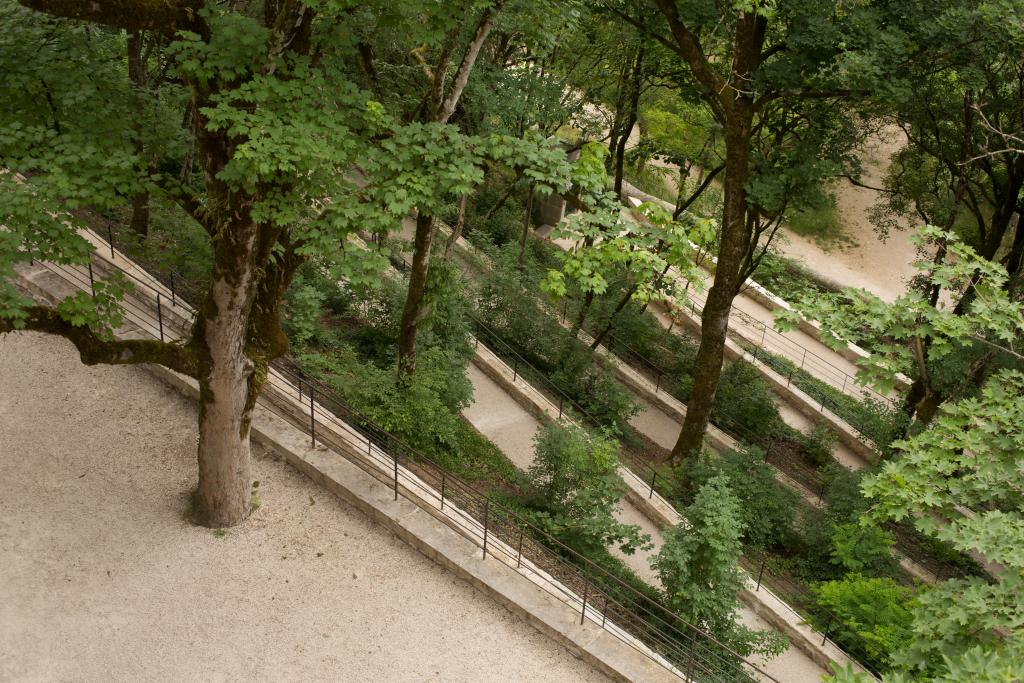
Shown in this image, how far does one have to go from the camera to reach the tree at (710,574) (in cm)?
1009

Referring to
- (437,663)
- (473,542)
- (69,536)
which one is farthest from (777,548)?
(69,536)

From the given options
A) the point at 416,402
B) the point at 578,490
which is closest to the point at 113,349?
the point at 416,402

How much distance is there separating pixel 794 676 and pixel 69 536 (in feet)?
32.5

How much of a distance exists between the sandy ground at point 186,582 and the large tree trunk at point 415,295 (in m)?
3.52

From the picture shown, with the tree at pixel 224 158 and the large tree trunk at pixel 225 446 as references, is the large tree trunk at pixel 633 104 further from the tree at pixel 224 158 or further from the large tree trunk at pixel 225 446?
the large tree trunk at pixel 225 446

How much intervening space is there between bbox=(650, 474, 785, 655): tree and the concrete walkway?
1.59 metres

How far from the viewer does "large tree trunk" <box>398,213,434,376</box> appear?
12.5 metres

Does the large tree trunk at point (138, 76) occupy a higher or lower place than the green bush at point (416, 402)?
higher

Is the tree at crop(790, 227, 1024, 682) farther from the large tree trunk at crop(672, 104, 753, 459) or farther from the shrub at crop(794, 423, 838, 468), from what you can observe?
the shrub at crop(794, 423, 838, 468)

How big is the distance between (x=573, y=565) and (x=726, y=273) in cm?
687

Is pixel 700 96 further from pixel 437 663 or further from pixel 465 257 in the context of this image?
pixel 437 663

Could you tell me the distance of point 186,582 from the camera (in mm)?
8938

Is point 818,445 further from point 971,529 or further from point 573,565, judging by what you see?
point 971,529

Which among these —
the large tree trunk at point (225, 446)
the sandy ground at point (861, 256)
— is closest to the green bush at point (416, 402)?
the large tree trunk at point (225, 446)
